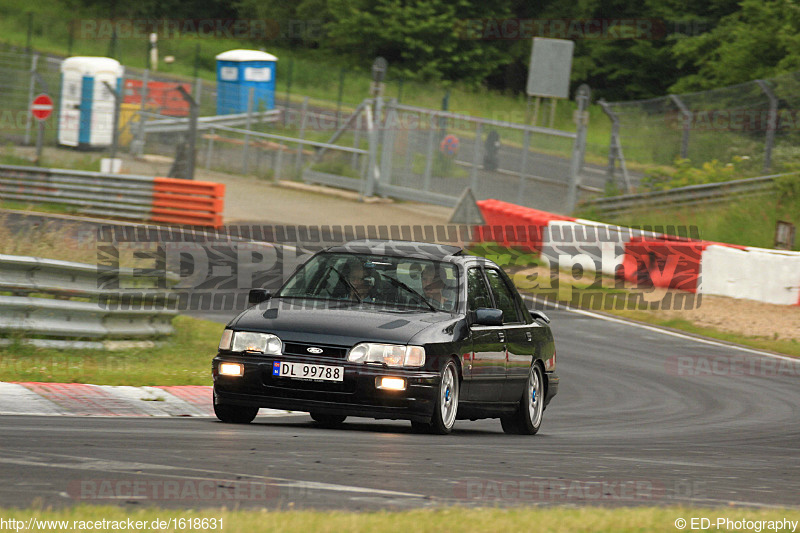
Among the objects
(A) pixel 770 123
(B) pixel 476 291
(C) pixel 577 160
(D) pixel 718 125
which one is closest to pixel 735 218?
(A) pixel 770 123

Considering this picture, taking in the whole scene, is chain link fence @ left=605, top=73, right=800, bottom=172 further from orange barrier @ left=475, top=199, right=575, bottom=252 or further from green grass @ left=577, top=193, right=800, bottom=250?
orange barrier @ left=475, top=199, right=575, bottom=252

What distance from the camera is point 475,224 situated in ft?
80.0

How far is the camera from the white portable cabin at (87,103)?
37.1 m

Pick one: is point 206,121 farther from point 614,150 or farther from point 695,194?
point 695,194

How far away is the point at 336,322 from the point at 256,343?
58 cm

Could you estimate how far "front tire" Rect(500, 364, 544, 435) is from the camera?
415 inches

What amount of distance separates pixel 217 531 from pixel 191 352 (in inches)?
369

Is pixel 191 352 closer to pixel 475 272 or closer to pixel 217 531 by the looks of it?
pixel 475 272

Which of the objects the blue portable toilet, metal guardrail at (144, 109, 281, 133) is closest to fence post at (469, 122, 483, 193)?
metal guardrail at (144, 109, 281, 133)

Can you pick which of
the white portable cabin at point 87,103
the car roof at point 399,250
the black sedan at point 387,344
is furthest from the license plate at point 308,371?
the white portable cabin at point 87,103

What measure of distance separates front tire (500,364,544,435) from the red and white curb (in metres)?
1.99

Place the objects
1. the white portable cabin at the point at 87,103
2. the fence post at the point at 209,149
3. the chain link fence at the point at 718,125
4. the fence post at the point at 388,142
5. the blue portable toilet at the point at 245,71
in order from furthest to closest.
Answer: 1. the blue portable toilet at the point at 245,71
2. the white portable cabin at the point at 87,103
3. the fence post at the point at 209,149
4. the fence post at the point at 388,142
5. the chain link fence at the point at 718,125

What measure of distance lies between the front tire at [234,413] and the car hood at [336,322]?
0.63 metres

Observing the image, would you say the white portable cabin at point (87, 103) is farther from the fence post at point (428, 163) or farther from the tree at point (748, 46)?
the tree at point (748, 46)
